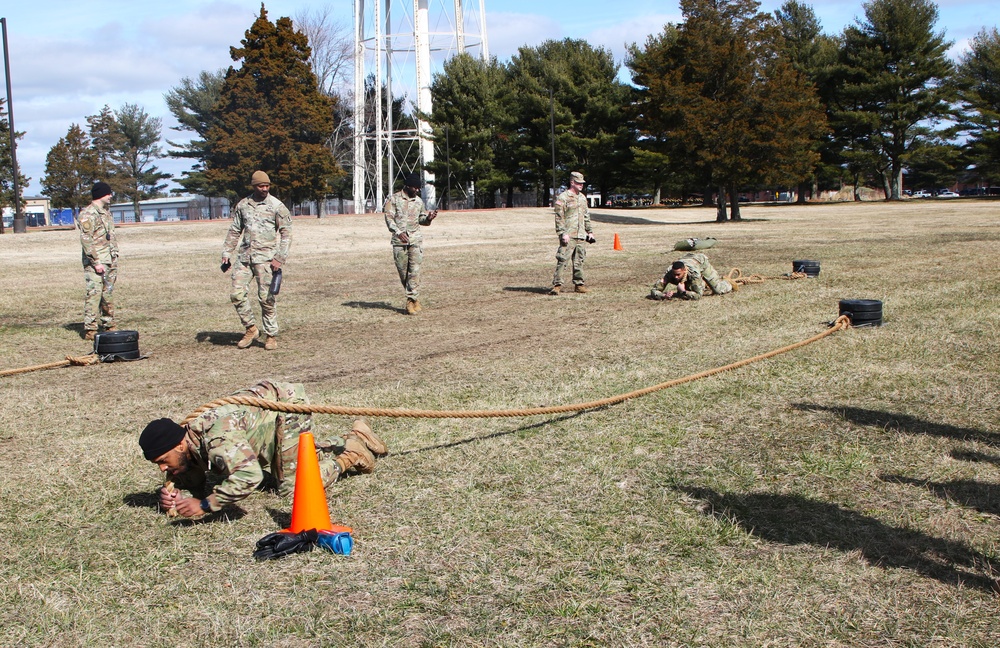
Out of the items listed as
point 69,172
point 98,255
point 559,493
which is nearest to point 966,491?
point 559,493

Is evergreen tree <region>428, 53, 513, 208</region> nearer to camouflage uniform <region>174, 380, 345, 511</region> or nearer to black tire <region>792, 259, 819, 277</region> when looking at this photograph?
black tire <region>792, 259, 819, 277</region>

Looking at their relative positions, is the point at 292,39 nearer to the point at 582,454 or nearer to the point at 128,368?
the point at 128,368

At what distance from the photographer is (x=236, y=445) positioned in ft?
16.9

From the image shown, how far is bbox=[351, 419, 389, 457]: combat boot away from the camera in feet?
20.3

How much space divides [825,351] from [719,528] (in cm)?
538

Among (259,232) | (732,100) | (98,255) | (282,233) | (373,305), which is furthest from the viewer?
(732,100)

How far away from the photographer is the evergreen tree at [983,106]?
6388 centimetres

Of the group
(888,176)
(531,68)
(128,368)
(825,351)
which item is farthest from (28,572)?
(888,176)

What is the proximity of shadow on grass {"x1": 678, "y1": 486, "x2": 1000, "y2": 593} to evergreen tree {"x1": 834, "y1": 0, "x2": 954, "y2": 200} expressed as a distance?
207ft

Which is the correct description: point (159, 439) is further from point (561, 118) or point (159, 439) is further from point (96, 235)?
point (561, 118)

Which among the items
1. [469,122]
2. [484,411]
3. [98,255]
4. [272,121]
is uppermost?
[469,122]

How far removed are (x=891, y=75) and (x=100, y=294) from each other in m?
61.4

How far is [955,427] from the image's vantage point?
6598mm

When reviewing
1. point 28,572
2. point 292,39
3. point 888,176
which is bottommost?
point 28,572
